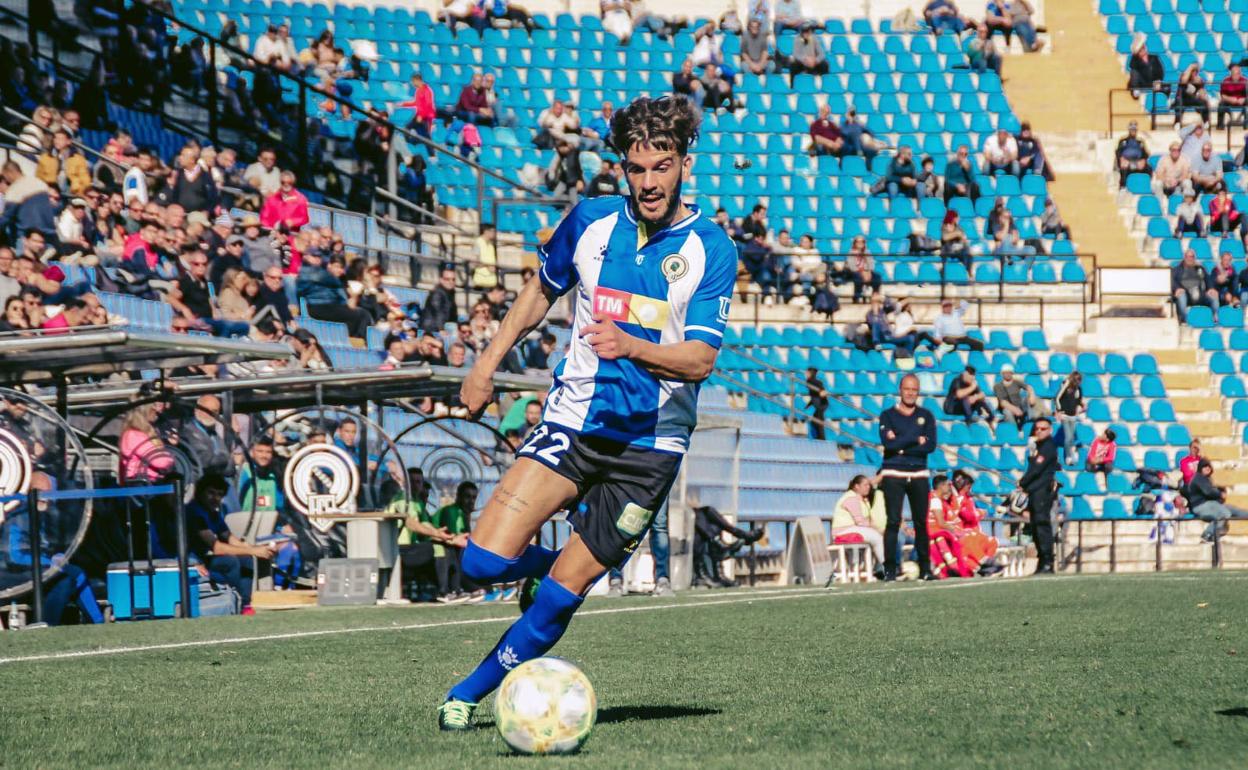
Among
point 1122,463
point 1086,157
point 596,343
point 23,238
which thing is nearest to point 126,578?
point 23,238

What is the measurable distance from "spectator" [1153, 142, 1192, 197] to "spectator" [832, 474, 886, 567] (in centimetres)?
1298

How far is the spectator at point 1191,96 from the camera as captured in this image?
105 ft

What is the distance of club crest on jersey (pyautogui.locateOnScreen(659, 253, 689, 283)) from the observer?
5801 mm

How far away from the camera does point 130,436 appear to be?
14773 mm

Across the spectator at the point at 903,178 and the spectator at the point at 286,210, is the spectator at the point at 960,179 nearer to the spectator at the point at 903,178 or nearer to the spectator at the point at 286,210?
the spectator at the point at 903,178

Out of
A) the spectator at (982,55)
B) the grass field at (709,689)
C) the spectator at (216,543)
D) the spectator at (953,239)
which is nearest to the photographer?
the grass field at (709,689)

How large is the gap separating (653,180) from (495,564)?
4.16ft

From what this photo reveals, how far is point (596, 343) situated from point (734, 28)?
2947 cm

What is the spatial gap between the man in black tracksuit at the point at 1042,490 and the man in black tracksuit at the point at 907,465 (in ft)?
8.35

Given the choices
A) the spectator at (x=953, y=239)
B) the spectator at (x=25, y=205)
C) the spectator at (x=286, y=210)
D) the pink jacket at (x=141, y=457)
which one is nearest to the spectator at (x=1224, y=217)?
the spectator at (x=953, y=239)

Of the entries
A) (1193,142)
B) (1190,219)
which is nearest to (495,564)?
(1190,219)

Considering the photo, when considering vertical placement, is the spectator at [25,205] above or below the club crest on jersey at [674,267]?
above

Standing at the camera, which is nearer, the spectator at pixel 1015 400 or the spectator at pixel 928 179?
the spectator at pixel 1015 400

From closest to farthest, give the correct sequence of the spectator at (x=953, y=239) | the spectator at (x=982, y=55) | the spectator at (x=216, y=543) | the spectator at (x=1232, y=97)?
1. the spectator at (x=216, y=543)
2. the spectator at (x=953, y=239)
3. the spectator at (x=1232, y=97)
4. the spectator at (x=982, y=55)
